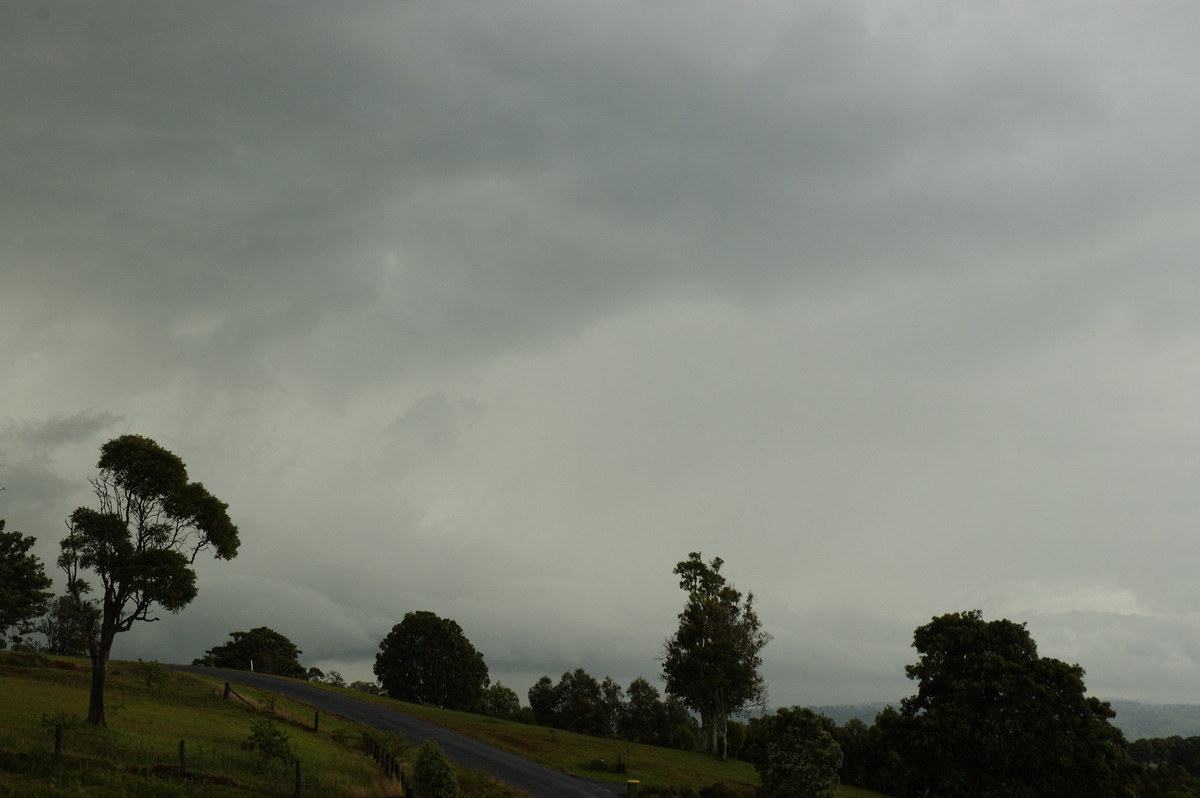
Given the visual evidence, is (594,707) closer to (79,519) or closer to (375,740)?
(375,740)

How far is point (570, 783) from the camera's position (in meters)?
50.1

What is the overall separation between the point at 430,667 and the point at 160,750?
8070 cm

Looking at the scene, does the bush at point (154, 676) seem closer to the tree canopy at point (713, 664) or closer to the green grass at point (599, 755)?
the green grass at point (599, 755)

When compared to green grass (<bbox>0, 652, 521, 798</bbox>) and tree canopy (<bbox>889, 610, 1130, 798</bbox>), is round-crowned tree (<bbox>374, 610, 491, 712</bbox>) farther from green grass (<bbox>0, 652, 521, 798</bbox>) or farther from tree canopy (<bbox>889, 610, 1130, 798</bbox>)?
tree canopy (<bbox>889, 610, 1130, 798</bbox>)

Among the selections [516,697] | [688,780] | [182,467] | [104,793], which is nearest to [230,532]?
[182,467]

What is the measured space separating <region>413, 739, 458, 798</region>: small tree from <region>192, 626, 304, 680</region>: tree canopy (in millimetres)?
99115

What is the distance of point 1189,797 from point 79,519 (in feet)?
286

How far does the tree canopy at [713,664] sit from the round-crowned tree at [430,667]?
40.0m

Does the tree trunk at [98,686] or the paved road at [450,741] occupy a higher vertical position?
the tree trunk at [98,686]

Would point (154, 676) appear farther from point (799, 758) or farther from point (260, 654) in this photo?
point (260, 654)

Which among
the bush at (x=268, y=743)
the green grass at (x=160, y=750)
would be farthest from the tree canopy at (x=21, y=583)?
the bush at (x=268, y=743)

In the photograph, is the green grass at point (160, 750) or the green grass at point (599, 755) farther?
the green grass at point (599, 755)

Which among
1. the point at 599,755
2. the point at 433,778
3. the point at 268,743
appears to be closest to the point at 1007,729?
the point at 599,755

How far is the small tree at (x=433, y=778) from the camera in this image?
3081 centimetres
